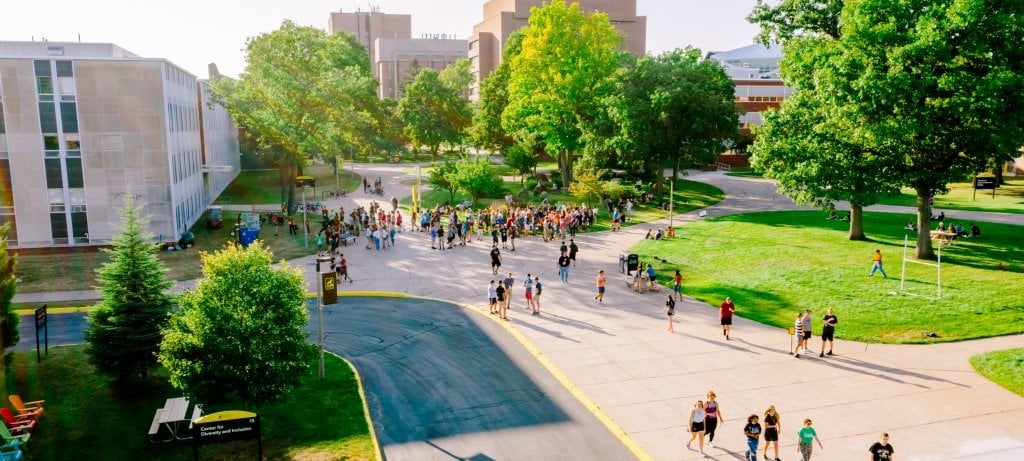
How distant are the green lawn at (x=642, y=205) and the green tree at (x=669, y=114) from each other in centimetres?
359

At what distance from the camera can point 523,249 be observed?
36.8 m

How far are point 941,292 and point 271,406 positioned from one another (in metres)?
24.6

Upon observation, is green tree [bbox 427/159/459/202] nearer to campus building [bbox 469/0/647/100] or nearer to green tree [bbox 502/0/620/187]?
green tree [bbox 502/0/620/187]

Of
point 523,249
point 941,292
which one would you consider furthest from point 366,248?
point 941,292

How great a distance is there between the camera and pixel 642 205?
166 ft

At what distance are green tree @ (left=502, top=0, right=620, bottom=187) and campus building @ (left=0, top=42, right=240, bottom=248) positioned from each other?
27.4m

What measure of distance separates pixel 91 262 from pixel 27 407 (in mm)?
19714

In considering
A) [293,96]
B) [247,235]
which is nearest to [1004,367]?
[247,235]

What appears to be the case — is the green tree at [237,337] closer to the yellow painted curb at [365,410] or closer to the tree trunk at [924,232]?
the yellow painted curb at [365,410]

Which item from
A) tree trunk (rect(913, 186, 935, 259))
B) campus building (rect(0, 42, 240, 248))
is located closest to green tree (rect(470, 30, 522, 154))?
campus building (rect(0, 42, 240, 248))

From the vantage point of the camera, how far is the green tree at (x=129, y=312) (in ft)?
60.6

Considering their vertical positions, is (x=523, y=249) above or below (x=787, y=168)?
below

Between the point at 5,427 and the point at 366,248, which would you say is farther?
the point at 366,248

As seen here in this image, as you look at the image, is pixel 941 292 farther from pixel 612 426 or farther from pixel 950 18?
pixel 612 426
